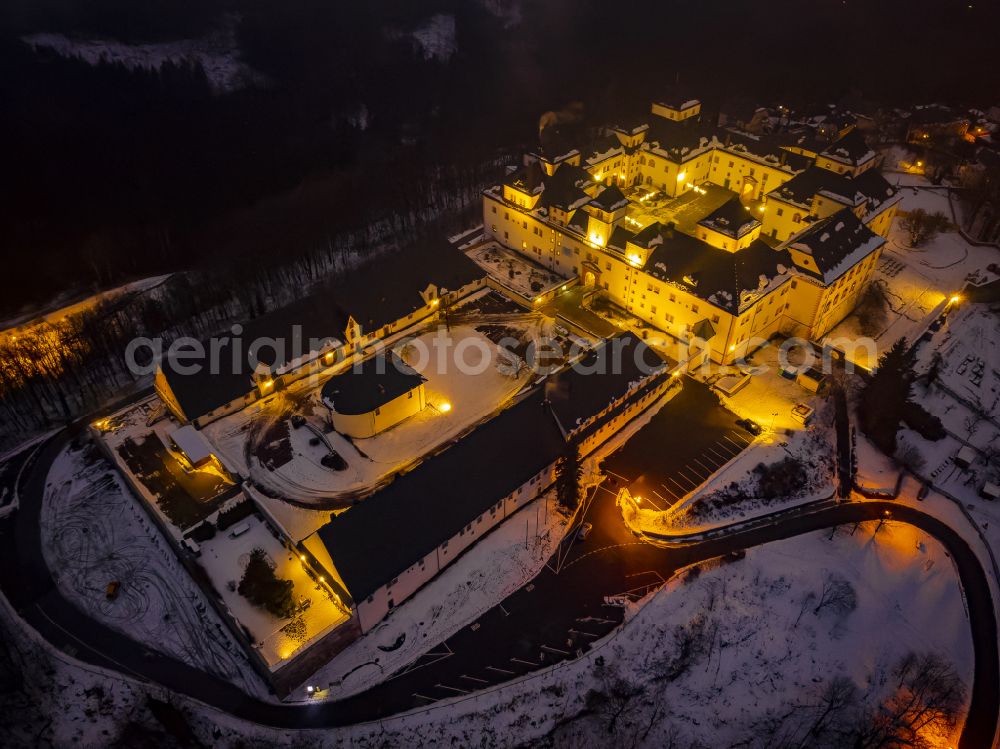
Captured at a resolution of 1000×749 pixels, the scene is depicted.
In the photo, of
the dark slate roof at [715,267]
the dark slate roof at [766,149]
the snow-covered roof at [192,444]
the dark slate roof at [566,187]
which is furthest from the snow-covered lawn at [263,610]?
the dark slate roof at [766,149]

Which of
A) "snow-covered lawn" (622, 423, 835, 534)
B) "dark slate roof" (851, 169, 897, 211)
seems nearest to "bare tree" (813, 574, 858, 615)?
"snow-covered lawn" (622, 423, 835, 534)

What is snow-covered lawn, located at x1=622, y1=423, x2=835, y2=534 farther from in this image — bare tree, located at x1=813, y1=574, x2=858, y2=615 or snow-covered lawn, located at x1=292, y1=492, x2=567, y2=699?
snow-covered lawn, located at x1=292, y1=492, x2=567, y2=699

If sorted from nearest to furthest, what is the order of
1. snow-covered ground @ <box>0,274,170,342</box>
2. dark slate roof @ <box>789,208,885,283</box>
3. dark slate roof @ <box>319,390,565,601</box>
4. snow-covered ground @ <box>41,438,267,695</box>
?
dark slate roof @ <box>319,390,565,601</box> → snow-covered ground @ <box>41,438,267,695</box> → dark slate roof @ <box>789,208,885,283</box> → snow-covered ground @ <box>0,274,170,342</box>

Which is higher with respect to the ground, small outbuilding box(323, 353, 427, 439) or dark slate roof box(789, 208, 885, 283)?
dark slate roof box(789, 208, 885, 283)

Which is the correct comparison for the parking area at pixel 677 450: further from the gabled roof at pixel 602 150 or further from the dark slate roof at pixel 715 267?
the gabled roof at pixel 602 150

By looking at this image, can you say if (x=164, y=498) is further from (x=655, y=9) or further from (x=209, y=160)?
(x=655, y=9)

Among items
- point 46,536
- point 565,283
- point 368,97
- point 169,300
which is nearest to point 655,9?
point 368,97
